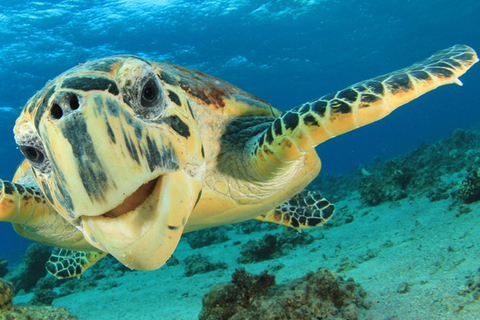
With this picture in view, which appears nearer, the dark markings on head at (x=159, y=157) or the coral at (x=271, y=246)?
the dark markings on head at (x=159, y=157)

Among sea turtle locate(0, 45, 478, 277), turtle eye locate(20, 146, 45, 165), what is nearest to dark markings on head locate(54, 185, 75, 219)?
sea turtle locate(0, 45, 478, 277)

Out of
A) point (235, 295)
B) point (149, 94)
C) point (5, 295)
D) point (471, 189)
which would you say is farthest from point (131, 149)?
point (471, 189)

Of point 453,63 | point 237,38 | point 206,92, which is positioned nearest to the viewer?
point 453,63

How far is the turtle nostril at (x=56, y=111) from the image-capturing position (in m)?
1.26

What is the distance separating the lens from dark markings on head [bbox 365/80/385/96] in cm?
211

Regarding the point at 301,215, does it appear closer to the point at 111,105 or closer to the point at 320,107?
the point at 320,107

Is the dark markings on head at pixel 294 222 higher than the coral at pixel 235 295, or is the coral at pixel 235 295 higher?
the coral at pixel 235 295

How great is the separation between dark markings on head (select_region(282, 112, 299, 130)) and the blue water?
771 inches

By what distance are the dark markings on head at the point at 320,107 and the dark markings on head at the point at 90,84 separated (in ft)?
4.60

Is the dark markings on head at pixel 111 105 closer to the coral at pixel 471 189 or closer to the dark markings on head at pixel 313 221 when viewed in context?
the dark markings on head at pixel 313 221

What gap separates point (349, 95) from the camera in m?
2.18

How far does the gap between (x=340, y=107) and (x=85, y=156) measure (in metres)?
1.70

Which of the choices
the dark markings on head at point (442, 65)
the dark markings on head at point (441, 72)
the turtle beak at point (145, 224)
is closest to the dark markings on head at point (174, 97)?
the turtle beak at point (145, 224)

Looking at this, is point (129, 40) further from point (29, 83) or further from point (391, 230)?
point (391, 230)
